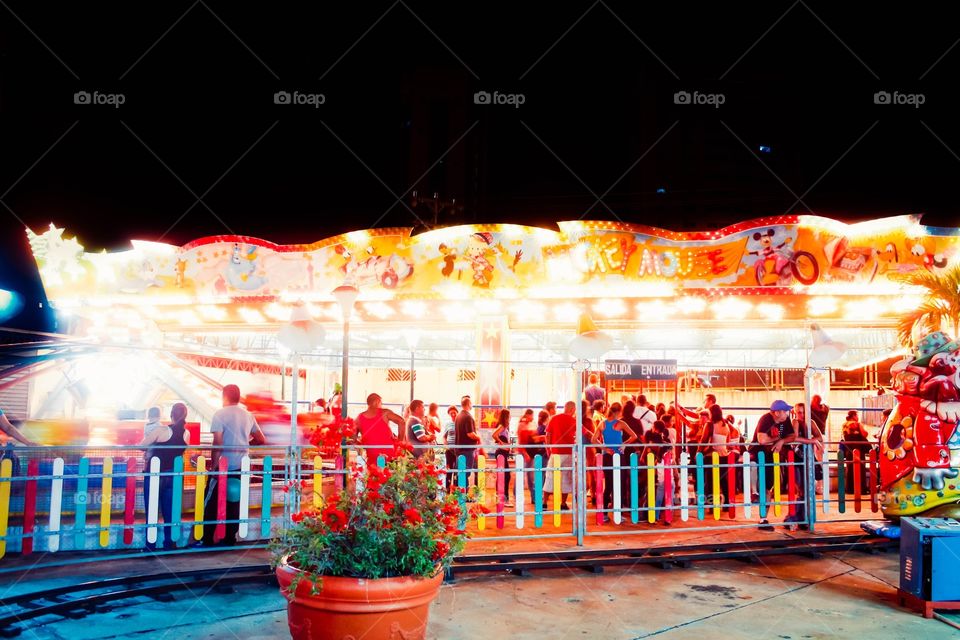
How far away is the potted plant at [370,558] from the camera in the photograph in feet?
14.4

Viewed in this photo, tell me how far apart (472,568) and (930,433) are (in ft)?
15.9

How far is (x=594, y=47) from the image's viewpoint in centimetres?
2144

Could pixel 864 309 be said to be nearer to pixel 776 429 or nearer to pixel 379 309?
pixel 776 429

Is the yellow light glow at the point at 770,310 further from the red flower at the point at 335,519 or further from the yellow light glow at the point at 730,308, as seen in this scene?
the red flower at the point at 335,519

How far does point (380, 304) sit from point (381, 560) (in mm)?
10156

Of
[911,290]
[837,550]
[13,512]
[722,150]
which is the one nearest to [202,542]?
[13,512]

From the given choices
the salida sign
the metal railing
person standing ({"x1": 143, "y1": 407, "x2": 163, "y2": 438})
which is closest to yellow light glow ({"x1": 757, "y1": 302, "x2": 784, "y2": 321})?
the salida sign

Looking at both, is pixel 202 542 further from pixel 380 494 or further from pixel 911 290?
pixel 911 290

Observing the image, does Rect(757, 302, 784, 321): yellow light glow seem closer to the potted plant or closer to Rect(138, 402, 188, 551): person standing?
Rect(138, 402, 188, 551): person standing

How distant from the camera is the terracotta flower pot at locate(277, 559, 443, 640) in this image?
438 cm

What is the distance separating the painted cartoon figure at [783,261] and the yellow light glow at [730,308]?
3.05ft

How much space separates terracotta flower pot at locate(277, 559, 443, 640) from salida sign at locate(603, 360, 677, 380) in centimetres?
855

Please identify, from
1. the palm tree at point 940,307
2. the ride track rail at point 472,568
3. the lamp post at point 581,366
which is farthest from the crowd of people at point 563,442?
the palm tree at point 940,307

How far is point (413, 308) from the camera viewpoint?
48.2ft
